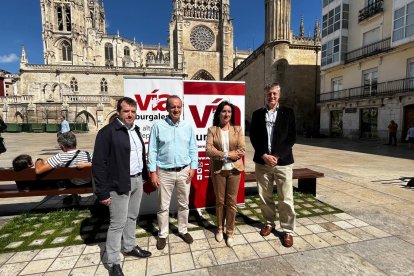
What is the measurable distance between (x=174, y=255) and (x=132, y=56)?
210 feet

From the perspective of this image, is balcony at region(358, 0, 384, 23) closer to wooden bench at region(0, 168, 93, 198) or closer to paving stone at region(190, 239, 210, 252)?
paving stone at region(190, 239, 210, 252)

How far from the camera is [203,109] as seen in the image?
13.5 ft

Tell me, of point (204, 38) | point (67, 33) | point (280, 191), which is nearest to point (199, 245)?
point (280, 191)

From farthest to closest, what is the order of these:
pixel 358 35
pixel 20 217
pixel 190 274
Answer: pixel 358 35
pixel 20 217
pixel 190 274

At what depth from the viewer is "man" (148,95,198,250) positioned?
10.1 ft

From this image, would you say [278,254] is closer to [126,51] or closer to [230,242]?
[230,242]

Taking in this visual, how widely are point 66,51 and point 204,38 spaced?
30865mm

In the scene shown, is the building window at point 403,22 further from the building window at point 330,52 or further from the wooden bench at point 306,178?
the wooden bench at point 306,178

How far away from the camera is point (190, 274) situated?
260 centimetres

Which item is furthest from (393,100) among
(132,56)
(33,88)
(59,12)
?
(59,12)

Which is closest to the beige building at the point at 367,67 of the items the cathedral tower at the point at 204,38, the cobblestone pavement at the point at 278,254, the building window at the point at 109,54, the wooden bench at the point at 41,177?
the cobblestone pavement at the point at 278,254

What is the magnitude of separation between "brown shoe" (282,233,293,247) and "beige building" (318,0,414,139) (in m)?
18.1

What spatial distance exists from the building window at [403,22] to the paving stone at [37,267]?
70.5 ft

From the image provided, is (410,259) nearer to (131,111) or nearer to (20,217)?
(131,111)
